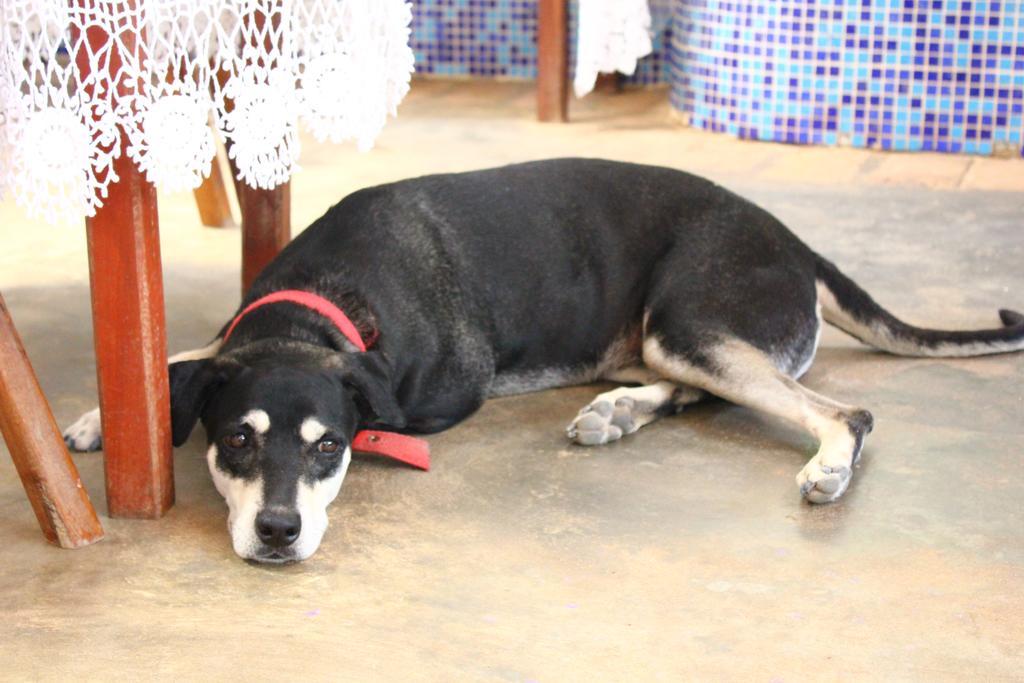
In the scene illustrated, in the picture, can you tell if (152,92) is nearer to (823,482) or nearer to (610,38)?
(823,482)

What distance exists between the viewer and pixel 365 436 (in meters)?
3.03

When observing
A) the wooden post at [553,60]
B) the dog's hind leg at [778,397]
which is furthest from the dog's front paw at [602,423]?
the wooden post at [553,60]

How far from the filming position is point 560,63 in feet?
22.1

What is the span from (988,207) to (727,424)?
2.37m

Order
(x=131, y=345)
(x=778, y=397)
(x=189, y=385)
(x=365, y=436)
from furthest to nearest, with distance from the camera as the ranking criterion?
(x=778, y=397), (x=365, y=436), (x=189, y=385), (x=131, y=345)

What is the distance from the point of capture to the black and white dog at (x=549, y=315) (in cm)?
289

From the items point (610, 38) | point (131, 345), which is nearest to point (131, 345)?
point (131, 345)

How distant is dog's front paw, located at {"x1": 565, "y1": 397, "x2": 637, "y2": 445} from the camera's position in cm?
319

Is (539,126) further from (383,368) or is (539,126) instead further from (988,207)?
(383,368)

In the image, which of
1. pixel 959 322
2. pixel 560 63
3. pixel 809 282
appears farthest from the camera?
pixel 560 63

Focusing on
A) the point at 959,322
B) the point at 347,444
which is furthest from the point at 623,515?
the point at 959,322

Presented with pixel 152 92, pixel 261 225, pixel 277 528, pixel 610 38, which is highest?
pixel 152 92

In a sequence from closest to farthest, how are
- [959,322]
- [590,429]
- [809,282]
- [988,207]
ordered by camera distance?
[590,429], [809,282], [959,322], [988,207]

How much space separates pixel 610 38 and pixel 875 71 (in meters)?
1.24
